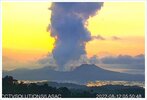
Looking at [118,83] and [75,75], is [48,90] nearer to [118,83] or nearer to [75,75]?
[75,75]

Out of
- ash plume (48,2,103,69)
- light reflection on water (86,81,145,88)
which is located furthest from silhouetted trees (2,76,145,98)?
ash plume (48,2,103,69)

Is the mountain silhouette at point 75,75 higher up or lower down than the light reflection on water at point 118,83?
higher up

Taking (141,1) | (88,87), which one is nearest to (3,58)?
(88,87)

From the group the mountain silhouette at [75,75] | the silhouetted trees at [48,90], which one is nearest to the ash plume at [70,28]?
the mountain silhouette at [75,75]

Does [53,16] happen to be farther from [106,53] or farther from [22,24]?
[106,53]

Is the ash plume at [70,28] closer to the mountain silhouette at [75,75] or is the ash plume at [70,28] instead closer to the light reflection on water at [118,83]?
the mountain silhouette at [75,75]

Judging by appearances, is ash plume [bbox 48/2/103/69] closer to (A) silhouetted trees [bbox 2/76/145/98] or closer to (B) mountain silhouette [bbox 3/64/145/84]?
(B) mountain silhouette [bbox 3/64/145/84]
